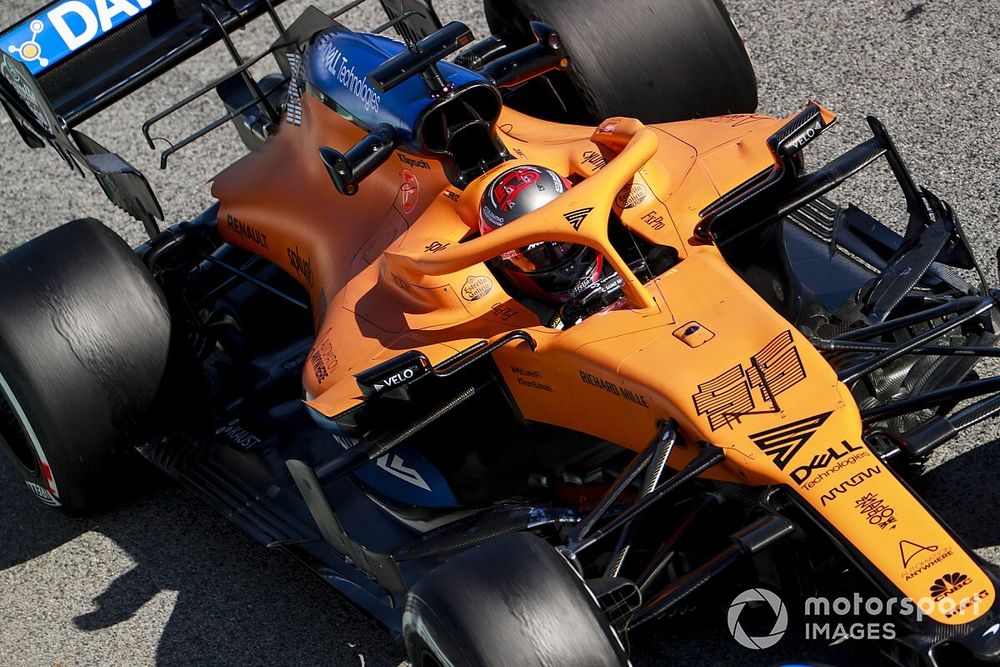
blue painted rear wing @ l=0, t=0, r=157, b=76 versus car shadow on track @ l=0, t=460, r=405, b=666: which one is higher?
blue painted rear wing @ l=0, t=0, r=157, b=76

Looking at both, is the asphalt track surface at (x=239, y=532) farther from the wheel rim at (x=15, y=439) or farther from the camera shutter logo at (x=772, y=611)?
the wheel rim at (x=15, y=439)

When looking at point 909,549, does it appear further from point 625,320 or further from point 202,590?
point 202,590

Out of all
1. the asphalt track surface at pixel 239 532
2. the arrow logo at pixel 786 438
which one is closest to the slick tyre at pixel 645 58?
the asphalt track surface at pixel 239 532

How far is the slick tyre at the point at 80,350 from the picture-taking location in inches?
215

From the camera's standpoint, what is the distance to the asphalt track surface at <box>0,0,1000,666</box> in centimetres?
498

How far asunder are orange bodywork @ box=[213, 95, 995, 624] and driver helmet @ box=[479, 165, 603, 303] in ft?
0.30

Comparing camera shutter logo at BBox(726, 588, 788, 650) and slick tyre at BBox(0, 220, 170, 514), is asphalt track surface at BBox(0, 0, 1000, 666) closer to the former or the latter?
camera shutter logo at BBox(726, 588, 788, 650)

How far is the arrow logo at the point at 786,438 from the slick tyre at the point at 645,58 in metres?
2.31

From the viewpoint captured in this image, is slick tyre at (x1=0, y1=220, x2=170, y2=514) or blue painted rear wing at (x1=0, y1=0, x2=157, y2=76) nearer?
slick tyre at (x1=0, y1=220, x2=170, y2=514)

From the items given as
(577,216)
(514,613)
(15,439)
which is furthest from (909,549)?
(15,439)

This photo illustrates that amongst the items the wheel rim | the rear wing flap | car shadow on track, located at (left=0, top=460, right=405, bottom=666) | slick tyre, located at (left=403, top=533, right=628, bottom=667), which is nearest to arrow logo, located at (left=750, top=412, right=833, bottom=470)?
slick tyre, located at (left=403, top=533, right=628, bottom=667)

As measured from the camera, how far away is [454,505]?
503 centimetres
